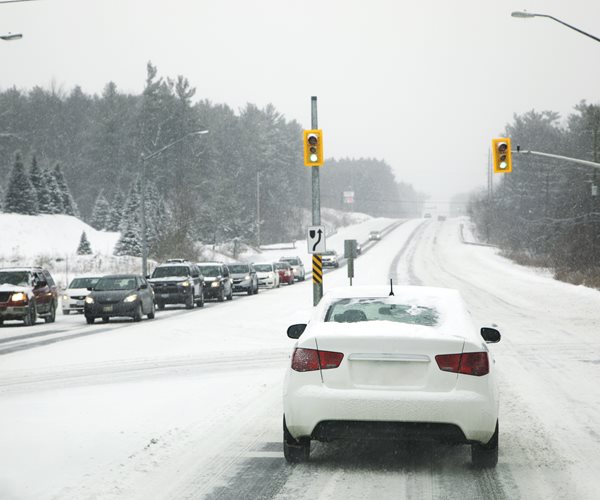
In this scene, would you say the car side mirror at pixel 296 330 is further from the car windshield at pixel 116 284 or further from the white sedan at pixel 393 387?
the car windshield at pixel 116 284

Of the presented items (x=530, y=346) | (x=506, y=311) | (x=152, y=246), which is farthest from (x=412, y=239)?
(x=530, y=346)

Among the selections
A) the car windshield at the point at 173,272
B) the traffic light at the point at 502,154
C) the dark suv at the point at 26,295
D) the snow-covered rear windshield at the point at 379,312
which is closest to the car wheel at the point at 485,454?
the snow-covered rear windshield at the point at 379,312

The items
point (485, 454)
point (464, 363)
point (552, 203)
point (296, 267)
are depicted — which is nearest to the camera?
point (464, 363)

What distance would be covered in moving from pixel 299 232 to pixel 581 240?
84.6 meters

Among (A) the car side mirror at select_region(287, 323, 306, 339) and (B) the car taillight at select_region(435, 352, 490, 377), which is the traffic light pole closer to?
(A) the car side mirror at select_region(287, 323, 306, 339)

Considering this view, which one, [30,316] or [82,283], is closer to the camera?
[30,316]

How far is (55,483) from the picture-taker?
668 centimetres

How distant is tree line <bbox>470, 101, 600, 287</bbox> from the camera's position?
57219mm

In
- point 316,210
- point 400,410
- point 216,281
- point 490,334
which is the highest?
point 316,210

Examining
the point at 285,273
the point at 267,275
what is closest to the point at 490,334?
the point at 267,275

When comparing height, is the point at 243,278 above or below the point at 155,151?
below

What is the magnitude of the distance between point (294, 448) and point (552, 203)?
98.3 metres

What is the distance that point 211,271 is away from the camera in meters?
40.2

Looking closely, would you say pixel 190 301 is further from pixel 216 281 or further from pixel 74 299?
pixel 216 281
